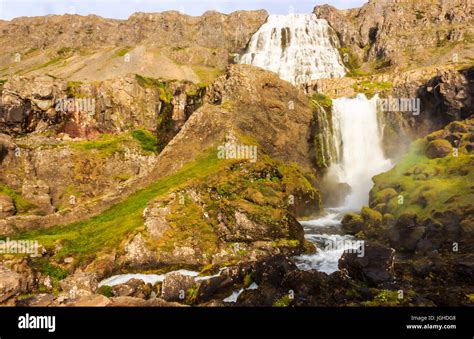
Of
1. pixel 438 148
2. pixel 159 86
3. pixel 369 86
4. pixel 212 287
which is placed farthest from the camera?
pixel 369 86

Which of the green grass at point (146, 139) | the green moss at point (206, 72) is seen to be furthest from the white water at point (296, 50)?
the green grass at point (146, 139)

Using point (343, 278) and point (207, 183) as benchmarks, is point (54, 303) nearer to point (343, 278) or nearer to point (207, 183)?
point (343, 278)

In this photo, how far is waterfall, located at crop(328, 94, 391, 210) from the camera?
5816 centimetres

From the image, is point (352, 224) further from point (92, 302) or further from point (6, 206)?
point (6, 206)

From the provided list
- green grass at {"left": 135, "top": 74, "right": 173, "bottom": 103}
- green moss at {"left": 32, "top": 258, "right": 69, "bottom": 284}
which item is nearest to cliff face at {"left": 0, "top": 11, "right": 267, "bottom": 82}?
green grass at {"left": 135, "top": 74, "right": 173, "bottom": 103}

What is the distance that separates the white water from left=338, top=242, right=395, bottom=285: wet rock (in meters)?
97.3

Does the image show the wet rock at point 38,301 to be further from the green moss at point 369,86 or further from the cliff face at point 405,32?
the cliff face at point 405,32

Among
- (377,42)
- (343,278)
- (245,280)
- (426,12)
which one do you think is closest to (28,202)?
(245,280)

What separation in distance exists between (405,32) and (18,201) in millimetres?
139377

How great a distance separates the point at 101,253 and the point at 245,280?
11.7m

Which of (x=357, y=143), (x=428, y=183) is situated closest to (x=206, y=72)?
(x=357, y=143)

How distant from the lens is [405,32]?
13612cm

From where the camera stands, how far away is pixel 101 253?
2814 centimetres
